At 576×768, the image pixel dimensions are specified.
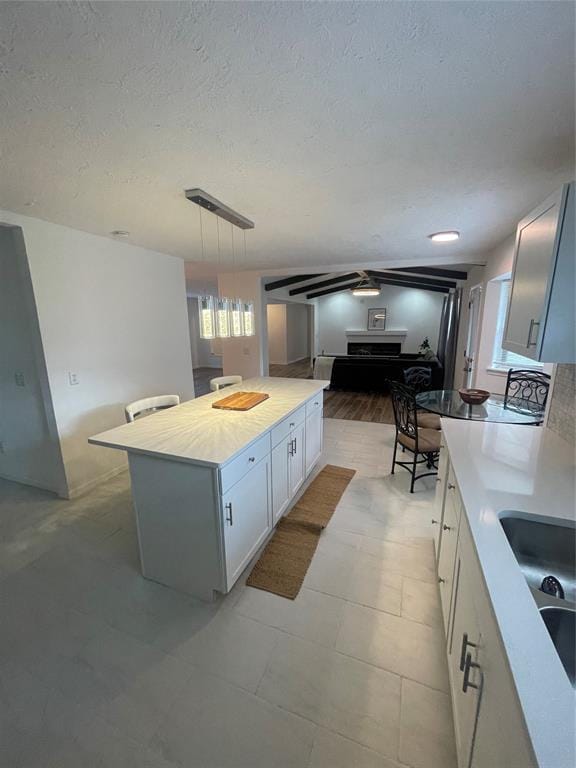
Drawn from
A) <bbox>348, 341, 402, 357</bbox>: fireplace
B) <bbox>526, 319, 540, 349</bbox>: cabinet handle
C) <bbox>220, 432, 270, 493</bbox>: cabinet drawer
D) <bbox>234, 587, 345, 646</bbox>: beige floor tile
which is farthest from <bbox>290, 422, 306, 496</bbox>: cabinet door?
<bbox>348, 341, 402, 357</bbox>: fireplace

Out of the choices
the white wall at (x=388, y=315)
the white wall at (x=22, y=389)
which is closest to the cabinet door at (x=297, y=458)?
the white wall at (x=22, y=389)

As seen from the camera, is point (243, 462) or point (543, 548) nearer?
point (543, 548)

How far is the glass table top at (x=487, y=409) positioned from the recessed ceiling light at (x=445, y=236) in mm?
1573

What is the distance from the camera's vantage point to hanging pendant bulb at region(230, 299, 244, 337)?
90.4 inches

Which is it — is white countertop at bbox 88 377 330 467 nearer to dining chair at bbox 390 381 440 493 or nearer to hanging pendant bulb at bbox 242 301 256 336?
hanging pendant bulb at bbox 242 301 256 336

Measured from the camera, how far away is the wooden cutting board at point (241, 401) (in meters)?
2.44

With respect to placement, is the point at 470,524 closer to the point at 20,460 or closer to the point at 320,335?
the point at 20,460

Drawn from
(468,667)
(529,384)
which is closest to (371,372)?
(529,384)

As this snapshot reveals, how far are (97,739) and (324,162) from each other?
269cm

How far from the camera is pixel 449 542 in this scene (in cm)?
157

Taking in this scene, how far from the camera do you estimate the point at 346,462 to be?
3506 mm

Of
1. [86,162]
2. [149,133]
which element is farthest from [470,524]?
[86,162]

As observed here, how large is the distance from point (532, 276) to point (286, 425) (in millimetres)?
1693

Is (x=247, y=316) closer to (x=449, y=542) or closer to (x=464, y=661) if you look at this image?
(x=449, y=542)
